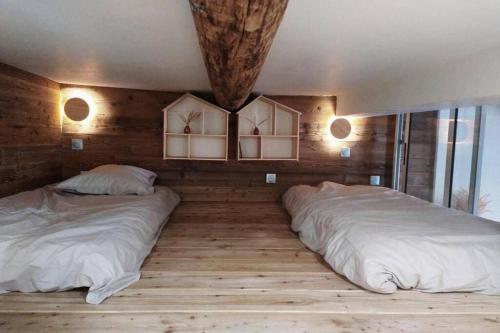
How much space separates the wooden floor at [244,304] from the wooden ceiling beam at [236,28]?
1280 millimetres

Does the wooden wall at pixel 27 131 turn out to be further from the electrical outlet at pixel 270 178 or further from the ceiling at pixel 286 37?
the electrical outlet at pixel 270 178

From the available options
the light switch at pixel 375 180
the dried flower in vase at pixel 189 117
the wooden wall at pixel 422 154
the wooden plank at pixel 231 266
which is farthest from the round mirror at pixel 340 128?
the wooden plank at pixel 231 266

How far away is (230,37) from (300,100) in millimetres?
3059

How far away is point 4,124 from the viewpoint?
270 cm

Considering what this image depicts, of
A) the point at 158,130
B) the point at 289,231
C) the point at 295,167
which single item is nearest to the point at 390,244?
the point at 289,231

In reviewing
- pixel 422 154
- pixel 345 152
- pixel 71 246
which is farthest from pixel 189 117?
pixel 422 154

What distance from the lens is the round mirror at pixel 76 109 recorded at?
3.66 m

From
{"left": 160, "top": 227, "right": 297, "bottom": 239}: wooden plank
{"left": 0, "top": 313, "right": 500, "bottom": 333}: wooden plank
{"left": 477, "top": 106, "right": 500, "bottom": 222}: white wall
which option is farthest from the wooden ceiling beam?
{"left": 477, "top": 106, "right": 500, "bottom": 222}: white wall

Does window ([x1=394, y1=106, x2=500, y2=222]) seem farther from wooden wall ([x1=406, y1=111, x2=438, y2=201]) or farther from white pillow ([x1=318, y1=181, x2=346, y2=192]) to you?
white pillow ([x1=318, y1=181, x2=346, y2=192])

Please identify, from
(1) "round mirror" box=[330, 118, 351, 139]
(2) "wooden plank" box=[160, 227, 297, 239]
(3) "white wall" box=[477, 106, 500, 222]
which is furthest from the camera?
(1) "round mirror" box=[330, 118, 351, 139]

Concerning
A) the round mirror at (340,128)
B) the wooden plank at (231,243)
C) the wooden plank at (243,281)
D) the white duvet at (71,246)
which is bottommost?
the wooden plank at (243,281)

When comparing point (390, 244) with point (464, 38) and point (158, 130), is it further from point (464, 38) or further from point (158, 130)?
point (158, 130)

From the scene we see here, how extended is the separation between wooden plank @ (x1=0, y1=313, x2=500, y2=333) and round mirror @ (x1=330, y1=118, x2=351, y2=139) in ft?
8.67

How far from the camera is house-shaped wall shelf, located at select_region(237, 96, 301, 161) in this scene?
153 inches
